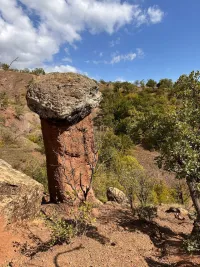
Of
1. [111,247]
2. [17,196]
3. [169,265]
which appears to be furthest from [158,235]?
[17,196]

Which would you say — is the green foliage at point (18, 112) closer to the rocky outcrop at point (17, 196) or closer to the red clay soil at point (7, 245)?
the rocky outcrop at point (17, 196)

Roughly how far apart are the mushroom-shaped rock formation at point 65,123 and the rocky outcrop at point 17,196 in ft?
3.90

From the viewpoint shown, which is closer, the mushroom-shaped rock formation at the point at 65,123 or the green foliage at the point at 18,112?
the mushroom-shaped rock formation at the point at 65,123

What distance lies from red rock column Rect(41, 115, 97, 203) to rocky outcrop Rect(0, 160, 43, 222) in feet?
3.45

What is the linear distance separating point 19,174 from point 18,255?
292 centimetres

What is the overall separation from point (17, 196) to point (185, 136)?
5.52m

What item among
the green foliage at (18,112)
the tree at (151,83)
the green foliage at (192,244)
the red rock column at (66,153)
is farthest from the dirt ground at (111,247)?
the tree at (151,83)

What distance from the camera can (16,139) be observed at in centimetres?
2809

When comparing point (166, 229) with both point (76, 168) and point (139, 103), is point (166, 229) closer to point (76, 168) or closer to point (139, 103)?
point (76, 168)

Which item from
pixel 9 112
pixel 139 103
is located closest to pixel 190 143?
pixel 9 112

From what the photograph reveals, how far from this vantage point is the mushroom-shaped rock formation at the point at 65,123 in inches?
389

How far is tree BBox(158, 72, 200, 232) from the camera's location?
271 inches

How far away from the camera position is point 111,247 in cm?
820

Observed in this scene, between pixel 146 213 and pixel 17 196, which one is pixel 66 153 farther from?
pixel 146 213
